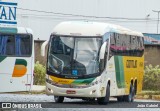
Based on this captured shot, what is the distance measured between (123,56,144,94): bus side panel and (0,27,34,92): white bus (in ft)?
15.5

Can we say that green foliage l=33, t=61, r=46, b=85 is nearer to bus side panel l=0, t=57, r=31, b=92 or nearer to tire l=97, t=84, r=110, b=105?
bus side panel l=0, t=57, r=31, b=92

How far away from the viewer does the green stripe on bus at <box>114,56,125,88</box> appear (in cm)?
2679

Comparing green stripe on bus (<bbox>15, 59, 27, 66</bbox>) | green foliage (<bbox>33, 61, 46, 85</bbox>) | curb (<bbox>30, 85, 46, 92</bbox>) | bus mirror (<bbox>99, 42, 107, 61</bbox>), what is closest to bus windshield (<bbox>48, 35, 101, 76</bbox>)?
bus mirror (<bbox>99, 42, 107, 61</bbox>)

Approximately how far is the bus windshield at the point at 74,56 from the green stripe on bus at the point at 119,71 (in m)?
2.37

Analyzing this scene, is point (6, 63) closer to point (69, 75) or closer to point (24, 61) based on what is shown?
point (24, 61)

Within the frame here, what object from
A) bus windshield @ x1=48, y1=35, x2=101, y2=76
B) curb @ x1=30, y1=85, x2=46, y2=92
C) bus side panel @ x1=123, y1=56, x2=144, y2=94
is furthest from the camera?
curb @ x1=30, y1=85, x2=46, y2=92

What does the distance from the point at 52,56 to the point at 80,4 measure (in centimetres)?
4716

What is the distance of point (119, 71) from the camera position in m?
27.4

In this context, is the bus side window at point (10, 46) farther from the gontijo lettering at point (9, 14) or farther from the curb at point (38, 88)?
the curb at point (38, 88)

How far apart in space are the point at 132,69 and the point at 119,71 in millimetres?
2310

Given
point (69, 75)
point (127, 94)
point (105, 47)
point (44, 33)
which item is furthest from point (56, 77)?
point (44, 33)

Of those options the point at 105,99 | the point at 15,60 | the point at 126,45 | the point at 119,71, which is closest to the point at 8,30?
the point at 15,60

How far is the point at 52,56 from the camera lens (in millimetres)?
24562

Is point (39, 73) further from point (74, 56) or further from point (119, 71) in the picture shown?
point (74, 56)
